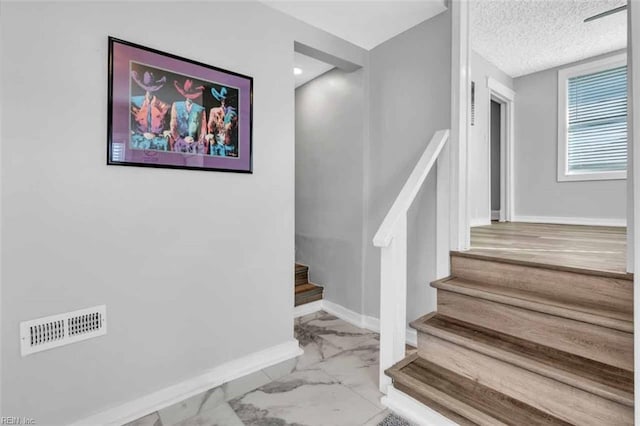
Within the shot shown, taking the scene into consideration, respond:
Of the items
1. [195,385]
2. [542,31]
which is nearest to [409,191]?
[195,385]

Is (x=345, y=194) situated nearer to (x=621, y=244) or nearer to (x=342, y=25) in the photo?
(x=342, y=25)

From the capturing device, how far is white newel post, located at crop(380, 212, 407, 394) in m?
1.76

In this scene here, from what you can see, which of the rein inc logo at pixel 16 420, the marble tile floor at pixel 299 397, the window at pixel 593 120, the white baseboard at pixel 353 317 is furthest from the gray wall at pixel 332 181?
the window at pixel 593 120

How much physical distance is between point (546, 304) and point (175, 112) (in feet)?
6.83

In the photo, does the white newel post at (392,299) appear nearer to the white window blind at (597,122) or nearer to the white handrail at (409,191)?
the white handrail at (409,191)

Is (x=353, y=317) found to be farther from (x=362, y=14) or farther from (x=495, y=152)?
(x=495, y=152)

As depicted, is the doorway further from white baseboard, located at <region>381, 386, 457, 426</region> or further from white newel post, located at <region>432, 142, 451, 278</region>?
white baseboard, located at <region>381, 386, 457, 426</region>

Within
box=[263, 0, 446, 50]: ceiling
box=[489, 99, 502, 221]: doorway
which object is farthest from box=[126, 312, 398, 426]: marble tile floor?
box=[489, 99, 502, 221]: doorway

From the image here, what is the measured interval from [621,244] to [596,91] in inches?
92.5

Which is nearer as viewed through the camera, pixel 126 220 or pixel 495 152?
pixel 126 220

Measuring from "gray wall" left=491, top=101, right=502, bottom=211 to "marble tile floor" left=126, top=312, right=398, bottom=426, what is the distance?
3246 millimetres

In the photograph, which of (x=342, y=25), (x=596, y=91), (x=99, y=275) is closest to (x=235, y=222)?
(x=99, y=275)

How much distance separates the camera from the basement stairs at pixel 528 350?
4.28ft

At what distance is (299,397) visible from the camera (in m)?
1.76
